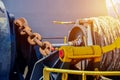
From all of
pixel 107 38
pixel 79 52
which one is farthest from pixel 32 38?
pixel 79 52

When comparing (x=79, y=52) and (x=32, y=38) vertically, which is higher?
(x=32, y=38)

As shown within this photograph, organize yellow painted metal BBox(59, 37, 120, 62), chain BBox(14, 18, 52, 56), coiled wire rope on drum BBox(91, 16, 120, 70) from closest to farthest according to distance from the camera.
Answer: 1. yellow painted metal BBox(59, 37, 120, 62)
2. coiled wire rope on drum BBox(91, 16, 120, 70)
3. chain BBox(14, 18, 52, 56)

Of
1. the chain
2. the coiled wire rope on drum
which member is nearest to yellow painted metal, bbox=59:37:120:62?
the coiled wire rope on drum

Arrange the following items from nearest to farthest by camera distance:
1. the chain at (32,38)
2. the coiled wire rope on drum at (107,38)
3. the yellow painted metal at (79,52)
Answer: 1. the yellow painted metal at (79,52)
2. the coiled wire rope on drum at (107,38)
3. the chain at (32,38)

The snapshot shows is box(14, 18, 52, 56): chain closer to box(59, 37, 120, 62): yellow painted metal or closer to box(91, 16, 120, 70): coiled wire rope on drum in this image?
box(91, 16, 120, 70): coiled wire rope on drum

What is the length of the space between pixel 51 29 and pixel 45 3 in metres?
0.67

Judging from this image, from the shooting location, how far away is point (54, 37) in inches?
253

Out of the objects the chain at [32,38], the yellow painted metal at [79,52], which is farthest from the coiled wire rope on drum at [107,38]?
the chain at [32,38]

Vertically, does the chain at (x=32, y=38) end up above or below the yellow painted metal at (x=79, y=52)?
above

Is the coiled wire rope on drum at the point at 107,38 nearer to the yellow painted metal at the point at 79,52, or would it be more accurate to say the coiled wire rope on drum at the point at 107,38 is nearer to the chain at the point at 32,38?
the yellow painted metal at the point at 79,52

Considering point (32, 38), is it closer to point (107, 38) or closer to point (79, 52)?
point (107, 38)

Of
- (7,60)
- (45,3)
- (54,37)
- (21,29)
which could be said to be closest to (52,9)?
(45,3)

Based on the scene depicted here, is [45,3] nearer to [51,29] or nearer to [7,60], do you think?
[51,29]

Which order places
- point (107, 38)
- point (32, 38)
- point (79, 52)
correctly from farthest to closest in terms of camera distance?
point (32, 38), point (107, 38), point (79, 52)
